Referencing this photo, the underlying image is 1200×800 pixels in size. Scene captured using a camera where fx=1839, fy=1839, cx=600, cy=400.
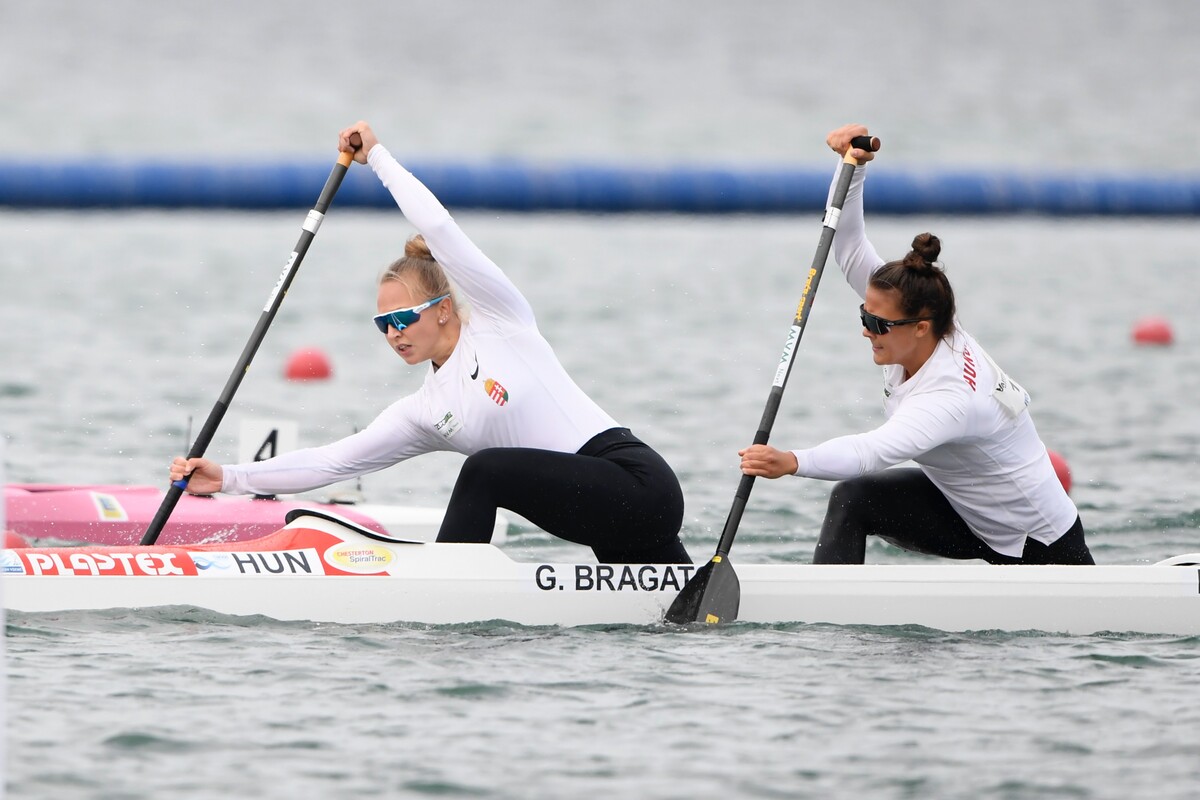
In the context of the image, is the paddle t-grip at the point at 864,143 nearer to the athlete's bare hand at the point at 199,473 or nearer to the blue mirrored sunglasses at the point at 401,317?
the blue mirrored sunglasses at the point at 401,317

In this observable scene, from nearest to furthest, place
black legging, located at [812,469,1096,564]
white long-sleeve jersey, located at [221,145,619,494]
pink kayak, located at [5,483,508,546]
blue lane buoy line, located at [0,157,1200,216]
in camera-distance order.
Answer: white long-sleeve jersey, located at [221,145,619,494] < black legging, located at [812,469,1096,564] < pink kayak, located at [5,483,508,546] < blue lane buoy line, located at [0,157,1200,216]

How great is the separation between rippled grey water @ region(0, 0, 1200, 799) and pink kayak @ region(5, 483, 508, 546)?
3.52 feet

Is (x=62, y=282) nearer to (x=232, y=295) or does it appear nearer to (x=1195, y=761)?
(x=232, y=295)

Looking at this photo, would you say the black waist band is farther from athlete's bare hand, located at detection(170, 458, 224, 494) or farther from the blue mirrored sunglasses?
athlete's bare hand, located at detection(170, 458, 224, 494)

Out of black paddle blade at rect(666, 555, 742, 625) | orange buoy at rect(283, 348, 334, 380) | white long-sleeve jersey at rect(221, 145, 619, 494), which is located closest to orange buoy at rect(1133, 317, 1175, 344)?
orange buoy at rect(283, 348, 334, 380)

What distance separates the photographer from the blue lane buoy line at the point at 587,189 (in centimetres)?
1549

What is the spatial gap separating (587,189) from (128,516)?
928 centimetres

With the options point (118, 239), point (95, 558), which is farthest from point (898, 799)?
point (118, 239)

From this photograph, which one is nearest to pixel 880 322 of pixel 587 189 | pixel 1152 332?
pixel 1152 332

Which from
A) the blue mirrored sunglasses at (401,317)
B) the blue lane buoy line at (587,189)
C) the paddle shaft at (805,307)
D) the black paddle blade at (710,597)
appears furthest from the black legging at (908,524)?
the blue lane buoy line at (587,189)

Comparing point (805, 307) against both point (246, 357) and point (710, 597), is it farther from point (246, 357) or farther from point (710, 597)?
point (246, 357)

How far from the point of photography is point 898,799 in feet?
13.4

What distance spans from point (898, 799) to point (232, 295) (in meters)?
12.1

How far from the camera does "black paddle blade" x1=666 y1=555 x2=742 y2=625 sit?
545 cm
